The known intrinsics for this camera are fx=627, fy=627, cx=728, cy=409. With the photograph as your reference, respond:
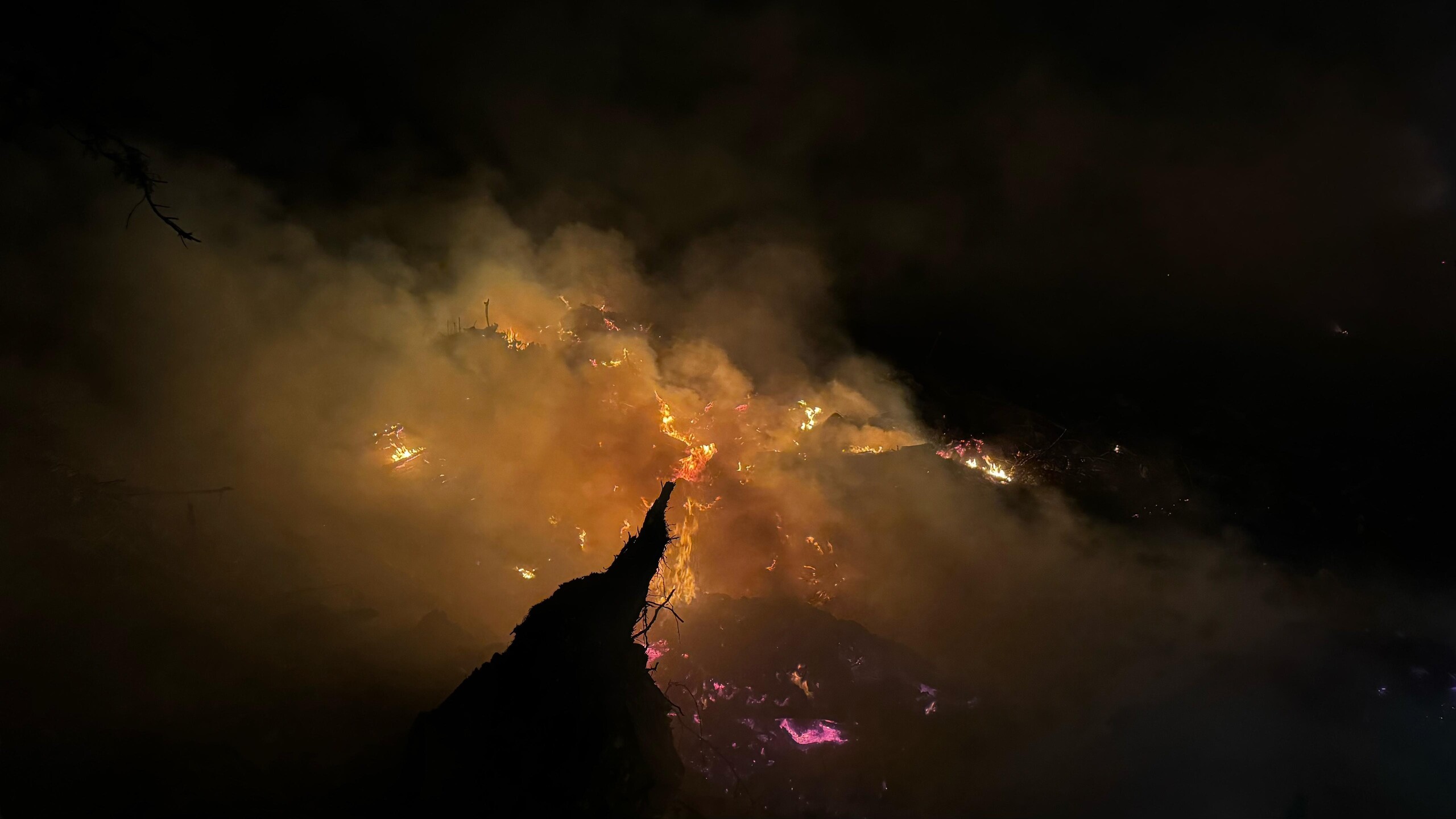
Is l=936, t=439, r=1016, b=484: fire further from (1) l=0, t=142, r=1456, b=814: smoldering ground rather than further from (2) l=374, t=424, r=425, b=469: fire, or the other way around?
(2) l=374, t=424, r=425, b=469: fire

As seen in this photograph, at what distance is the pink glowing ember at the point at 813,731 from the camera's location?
2455 centimetres

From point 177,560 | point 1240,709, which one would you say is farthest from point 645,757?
point 1240,709

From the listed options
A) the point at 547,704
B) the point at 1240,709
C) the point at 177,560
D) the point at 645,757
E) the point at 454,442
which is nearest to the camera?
the point at 547,704

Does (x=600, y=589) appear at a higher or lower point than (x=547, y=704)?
higher

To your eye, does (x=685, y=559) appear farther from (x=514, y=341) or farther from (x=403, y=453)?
(x=403, y=453)

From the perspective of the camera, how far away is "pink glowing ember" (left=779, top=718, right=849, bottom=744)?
2455 centimetres

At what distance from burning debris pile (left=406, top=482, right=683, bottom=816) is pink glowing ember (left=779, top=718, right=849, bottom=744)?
1302 centimetres

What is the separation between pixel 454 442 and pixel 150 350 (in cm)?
997

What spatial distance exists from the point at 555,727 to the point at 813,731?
16919mm

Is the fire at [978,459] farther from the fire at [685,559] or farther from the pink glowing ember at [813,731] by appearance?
the pink glowing ember at [813,731]

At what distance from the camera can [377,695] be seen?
1305cm

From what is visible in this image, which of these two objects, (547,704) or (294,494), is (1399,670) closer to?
(547,704)

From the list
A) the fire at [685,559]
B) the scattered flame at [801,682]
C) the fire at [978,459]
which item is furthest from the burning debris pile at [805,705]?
the fire at [978,459]

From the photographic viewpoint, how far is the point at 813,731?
24.9m
